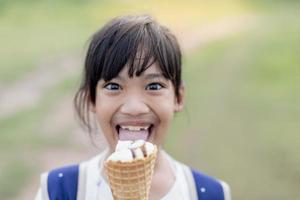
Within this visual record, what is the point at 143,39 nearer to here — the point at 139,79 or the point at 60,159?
the point at 139,79

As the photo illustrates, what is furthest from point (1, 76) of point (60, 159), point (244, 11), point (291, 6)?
point (291, 6)

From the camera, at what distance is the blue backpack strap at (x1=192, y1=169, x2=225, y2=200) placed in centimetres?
215

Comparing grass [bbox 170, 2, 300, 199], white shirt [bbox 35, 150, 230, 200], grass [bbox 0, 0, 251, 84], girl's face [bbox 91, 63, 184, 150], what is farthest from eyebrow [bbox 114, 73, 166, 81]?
grass [bbox 0, 0, 251, 84]

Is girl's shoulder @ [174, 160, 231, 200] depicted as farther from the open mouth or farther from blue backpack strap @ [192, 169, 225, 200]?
the open mouth

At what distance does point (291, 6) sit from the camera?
1205 cm

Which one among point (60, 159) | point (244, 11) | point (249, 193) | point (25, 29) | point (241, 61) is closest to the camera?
point (249, 193)

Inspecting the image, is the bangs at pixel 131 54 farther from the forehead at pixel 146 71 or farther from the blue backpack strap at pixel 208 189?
the blue backpack strap at pixel 208 189

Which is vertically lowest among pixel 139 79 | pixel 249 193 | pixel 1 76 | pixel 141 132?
pixel 249 193

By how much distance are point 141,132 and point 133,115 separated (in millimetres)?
73

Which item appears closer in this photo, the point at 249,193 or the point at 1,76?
the point at 249,193

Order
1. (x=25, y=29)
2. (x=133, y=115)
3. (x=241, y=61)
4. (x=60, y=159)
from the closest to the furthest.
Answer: (x=133, y=115)
(x=60, y=159)
(x=241, y=61)
(x=25, y=29)

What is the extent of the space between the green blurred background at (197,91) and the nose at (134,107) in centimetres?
185

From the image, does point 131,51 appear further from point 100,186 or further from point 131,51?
point 100,186

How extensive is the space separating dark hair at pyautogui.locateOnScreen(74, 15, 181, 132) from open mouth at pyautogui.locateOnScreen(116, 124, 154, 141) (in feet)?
0.46
